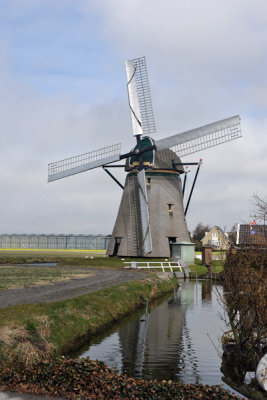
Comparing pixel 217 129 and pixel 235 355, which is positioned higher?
pixel 217 129

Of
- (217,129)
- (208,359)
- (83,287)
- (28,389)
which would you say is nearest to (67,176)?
(217,129)

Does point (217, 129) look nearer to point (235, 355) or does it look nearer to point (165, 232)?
point (165, 232)

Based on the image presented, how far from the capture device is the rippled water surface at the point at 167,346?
17016mm

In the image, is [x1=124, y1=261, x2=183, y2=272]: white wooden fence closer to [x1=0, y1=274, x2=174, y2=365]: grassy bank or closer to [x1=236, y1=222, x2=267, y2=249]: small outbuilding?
[x1=0, y1=274, x2=174, y2=365]: grassy bank

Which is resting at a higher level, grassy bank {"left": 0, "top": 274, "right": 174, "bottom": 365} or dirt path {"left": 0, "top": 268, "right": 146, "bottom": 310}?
dirt path {"left": 0, "top": 268, "right": 146, "bottom": 310}

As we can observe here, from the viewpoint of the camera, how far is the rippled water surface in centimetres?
1702

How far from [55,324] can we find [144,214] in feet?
129

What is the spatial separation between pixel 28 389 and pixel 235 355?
6.58 meters

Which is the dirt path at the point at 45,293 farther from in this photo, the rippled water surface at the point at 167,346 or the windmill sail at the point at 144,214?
the windmill sail at the point at 144,214

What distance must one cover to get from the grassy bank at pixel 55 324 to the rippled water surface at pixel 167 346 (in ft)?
2.64

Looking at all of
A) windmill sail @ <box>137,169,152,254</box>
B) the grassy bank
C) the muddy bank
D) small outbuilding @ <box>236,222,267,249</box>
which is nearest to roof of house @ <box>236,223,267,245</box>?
small outbuilding @ <box>236,222,267,249</box>

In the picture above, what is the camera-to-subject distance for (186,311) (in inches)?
1234

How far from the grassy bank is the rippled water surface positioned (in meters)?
0.80

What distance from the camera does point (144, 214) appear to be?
192 feet
